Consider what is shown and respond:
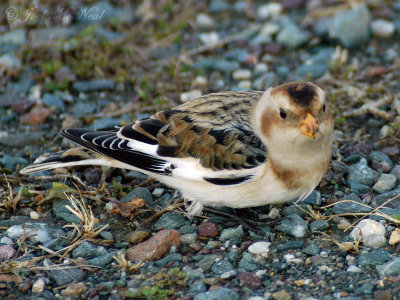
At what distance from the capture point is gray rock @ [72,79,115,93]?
17.4ft

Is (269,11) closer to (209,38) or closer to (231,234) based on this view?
(209,38)

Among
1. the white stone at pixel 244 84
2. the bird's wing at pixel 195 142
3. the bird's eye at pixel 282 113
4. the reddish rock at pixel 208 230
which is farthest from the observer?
the white stone at pixel 244 84

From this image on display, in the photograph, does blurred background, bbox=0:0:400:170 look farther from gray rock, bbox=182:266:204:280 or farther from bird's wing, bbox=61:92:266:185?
gray rock, bbox=182:266:204:280

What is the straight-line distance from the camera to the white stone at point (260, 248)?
132 inches

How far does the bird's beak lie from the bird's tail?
134 cm

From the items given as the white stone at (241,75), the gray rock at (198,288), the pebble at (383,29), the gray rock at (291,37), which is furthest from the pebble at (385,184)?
the pebble at (383,29)

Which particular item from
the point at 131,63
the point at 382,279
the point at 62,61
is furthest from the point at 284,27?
the point at 382,279

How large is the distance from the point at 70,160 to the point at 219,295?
59.4 inches

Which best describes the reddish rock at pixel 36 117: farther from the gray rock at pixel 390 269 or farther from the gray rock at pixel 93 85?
the gray rock at pixel 390 269

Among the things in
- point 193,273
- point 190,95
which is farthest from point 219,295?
point 190,95

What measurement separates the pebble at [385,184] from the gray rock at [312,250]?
80 cm

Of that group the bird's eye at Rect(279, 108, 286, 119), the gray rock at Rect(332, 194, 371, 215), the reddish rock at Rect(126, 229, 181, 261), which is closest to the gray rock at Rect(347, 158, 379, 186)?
the gray rock at Rect(332, 194, 371, 215)

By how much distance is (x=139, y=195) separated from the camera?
3.96 m

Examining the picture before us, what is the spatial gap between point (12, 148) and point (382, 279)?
9.84 feet
